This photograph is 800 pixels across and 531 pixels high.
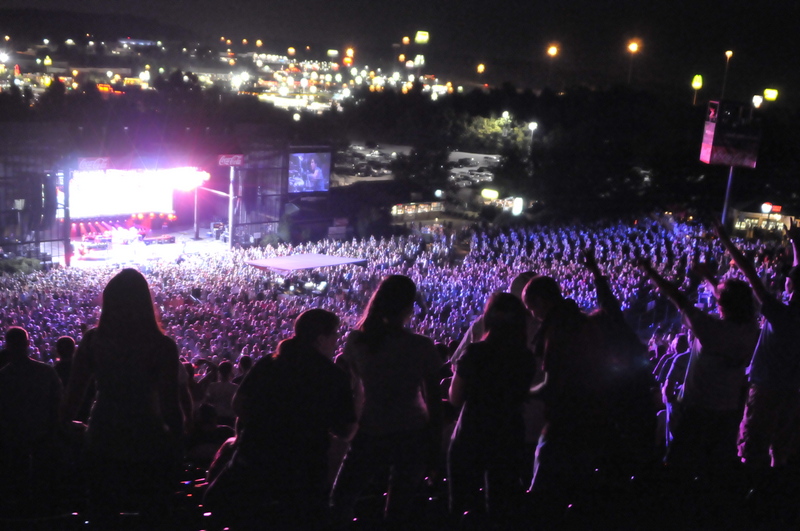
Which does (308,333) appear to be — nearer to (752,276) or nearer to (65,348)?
(752,276)

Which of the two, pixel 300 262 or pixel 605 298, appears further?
pixel 300 262

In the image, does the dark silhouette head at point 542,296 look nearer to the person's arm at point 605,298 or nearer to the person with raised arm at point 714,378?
the person's arm at point 605,298

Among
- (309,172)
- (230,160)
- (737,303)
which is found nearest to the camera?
(737,303)

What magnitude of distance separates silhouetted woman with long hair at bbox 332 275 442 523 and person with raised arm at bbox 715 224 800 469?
1565 millimetres

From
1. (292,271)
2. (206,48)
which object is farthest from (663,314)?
(206,48)

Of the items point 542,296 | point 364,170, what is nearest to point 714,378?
point 542,296

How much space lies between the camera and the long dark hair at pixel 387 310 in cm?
257

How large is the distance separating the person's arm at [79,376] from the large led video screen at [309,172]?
22.5 meters

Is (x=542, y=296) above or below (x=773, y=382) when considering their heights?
above

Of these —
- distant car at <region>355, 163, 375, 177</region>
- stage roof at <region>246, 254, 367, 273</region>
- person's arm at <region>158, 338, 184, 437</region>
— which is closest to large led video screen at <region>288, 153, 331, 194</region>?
distant car at <region>355, 163, 375, 177</region>

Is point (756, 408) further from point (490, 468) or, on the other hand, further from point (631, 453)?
point (490, 468)

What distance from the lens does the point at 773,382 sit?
132 inches

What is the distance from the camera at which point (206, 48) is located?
69.8 m

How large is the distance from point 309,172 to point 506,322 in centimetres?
2308
